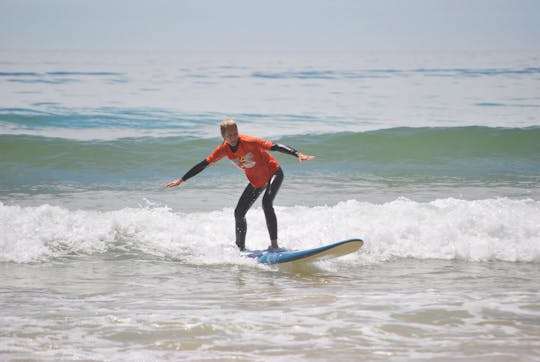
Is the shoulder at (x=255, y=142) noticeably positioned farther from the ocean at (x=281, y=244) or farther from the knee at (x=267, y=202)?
the ocean at (x=281, y=244)

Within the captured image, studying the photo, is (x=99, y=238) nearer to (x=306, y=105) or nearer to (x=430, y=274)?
(x=430, y=274)

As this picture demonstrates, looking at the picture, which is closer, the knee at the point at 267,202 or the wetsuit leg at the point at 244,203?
the knee at the point at 267,202

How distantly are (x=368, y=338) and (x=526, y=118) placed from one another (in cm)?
2067

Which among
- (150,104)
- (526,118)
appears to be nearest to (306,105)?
(150,104)

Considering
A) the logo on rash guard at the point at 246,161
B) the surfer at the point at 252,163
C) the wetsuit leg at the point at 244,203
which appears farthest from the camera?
the wetsuit leg at the point at 244,203

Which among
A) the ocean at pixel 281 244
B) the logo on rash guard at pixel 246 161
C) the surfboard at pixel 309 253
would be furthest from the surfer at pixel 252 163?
the ocean at pixel 281 244

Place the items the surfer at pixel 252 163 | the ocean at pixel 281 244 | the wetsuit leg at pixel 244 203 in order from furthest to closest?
the wetsuit leg at pixel 244 203
the surfer at pixel 252 163
the ocean at pixel 281 244

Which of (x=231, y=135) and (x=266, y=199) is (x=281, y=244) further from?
(x=231, y=135)

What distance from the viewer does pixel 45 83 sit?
36.7 meters

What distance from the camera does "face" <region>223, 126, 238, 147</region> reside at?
22.6 feet

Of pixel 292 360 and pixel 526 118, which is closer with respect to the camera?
pixel 292 360

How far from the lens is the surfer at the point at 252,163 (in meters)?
7.00

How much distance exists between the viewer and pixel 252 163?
721 centimetres

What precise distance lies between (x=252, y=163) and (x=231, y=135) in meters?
0.45
